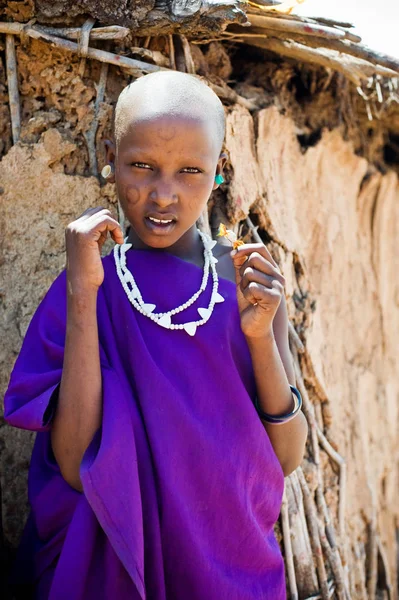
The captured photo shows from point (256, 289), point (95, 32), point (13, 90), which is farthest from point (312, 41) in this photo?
point (256, 289)

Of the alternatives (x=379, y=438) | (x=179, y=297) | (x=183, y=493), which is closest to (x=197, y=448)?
(x=183, y=493)

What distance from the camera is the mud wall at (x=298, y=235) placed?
2824mm

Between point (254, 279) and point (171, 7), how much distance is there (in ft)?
3.79

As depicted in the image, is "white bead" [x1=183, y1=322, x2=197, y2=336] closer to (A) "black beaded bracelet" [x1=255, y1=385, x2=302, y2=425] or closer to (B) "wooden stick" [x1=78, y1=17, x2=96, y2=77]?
(A) "black beaded bracelet" [x1=255, y1=385, x2=302, y2=425]

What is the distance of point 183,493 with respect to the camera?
219 cm

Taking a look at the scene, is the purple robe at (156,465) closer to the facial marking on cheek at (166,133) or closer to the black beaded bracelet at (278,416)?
the black beaded bracelet at (278,416)

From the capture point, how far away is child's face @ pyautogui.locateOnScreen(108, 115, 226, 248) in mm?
2238

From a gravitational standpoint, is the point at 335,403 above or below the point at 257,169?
below

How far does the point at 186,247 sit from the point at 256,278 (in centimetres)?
45

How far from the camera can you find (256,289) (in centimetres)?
216

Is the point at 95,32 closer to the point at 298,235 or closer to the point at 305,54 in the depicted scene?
the point at 305,54

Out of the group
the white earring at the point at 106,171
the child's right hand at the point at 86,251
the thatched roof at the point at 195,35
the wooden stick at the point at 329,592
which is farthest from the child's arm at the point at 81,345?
the wooden stick at the point at 329,592

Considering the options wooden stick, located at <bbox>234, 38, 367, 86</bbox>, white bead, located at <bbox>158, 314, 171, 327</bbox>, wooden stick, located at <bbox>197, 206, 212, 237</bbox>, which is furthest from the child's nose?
wooden stick, located at <bbox>234, 38, 367, 86</bbox>

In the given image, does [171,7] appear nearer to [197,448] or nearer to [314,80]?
[314,80]
